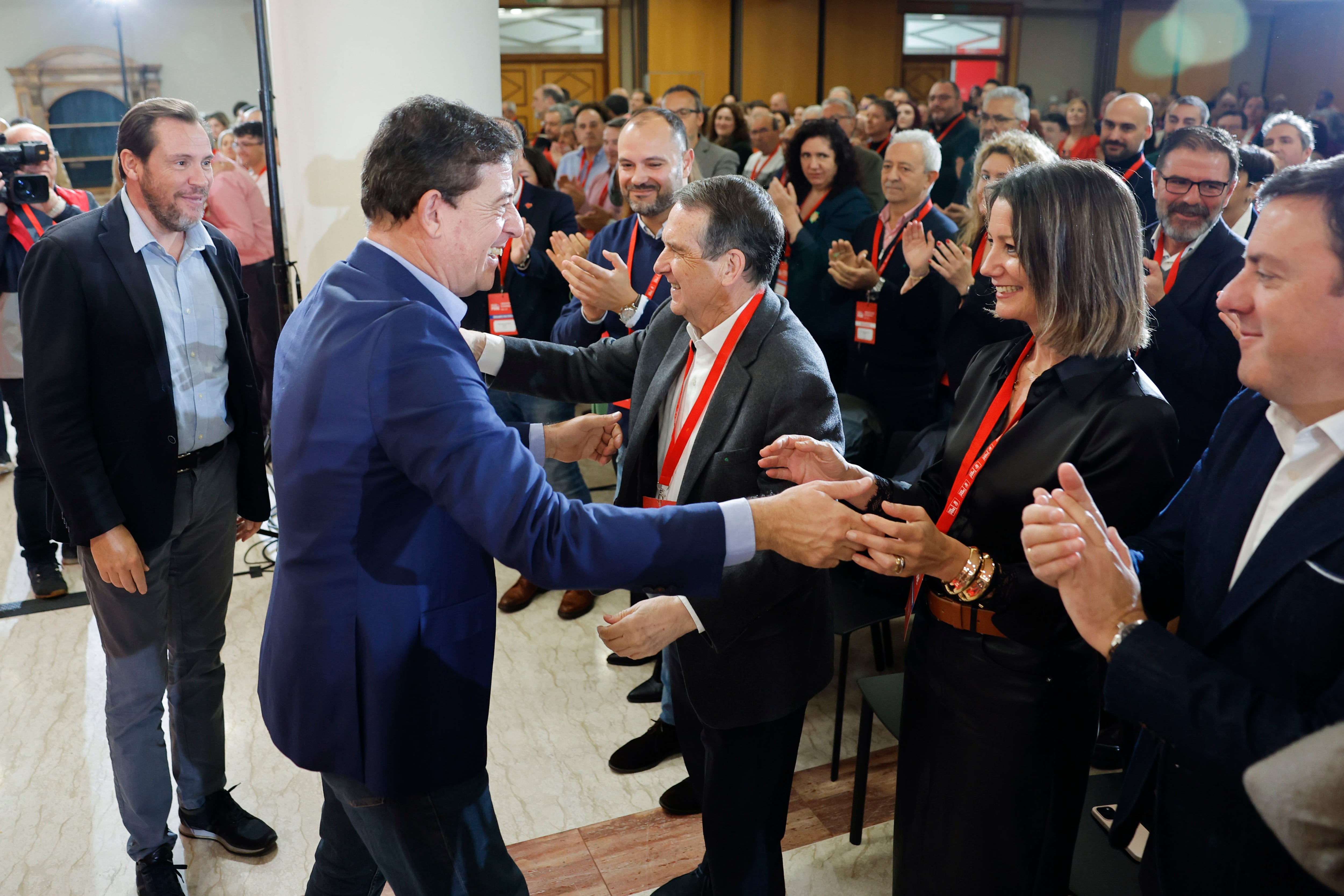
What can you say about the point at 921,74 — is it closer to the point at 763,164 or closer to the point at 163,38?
the point at 763,164

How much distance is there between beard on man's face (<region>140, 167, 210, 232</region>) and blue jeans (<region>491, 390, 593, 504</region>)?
164cm

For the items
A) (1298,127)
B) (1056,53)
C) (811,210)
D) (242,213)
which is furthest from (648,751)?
(1056,53)

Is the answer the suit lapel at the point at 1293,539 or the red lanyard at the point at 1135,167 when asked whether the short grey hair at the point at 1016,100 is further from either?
the suit lapel at the point at 1293,539

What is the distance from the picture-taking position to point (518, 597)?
12.4 feet

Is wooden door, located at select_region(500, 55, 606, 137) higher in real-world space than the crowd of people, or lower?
higher

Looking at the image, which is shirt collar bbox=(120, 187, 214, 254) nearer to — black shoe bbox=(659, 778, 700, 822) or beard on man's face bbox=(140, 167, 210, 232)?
beard on man's face bbox=(140, 167, 210, 232)

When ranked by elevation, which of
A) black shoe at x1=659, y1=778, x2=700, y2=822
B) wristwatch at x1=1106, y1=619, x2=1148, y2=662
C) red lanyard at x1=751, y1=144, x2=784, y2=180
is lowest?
black shoe at x1=659, y1=778, x2=700, y2=822

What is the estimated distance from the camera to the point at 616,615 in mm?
1705

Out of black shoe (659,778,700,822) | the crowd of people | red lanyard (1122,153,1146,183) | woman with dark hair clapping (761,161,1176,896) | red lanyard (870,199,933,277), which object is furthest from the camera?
red lanyard (1122,153,1146,183)

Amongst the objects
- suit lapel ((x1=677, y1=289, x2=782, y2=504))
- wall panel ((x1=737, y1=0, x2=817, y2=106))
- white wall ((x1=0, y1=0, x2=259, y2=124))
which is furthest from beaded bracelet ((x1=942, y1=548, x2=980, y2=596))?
white wall ((x1=0, y1=0, x2=259, y2=124))

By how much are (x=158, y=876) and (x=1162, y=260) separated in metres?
3.38

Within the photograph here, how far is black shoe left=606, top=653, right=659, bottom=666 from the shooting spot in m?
3.34

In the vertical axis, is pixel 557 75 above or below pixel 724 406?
above

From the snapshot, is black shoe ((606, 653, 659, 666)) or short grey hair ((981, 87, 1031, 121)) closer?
black shoe ((606, 653, 659, 666))
